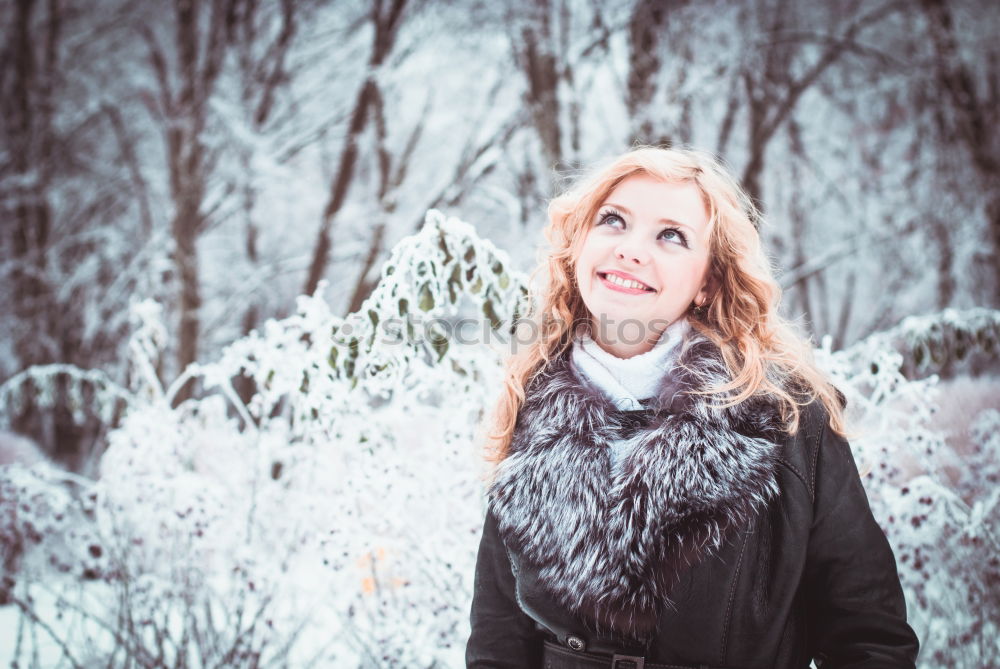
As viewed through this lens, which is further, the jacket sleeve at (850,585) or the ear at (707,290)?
the ear at (707,290)

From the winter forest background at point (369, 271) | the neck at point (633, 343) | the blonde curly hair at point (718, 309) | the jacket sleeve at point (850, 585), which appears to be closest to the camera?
the jacket sleeve at point (850, 585)

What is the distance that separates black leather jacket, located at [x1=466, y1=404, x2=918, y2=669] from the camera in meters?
1.15

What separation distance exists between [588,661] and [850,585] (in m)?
0.52

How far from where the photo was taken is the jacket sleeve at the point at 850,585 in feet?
3.71

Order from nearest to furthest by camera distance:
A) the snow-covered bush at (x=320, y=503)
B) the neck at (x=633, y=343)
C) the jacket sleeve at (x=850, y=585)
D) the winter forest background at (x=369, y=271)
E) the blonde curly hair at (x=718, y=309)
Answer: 1. the jacket sleeve at (x=850, y=585)
2. the blonde curly hair at (x=718, y=309)
3. the neck at (x=633, y=343)
4. the snow-covered bush at (x=320, y=503)
5. the winter forest background at (x=369, y=271)

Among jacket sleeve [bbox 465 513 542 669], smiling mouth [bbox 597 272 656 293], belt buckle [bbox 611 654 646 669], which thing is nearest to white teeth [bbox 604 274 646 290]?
smiling mouth [bbox 597 272 656 293]

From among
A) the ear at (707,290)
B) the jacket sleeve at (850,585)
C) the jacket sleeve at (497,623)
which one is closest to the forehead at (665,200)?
the ear at (707,290)

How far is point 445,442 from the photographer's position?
247cm

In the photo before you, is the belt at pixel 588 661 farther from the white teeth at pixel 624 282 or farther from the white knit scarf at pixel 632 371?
the white teeth at pixel 624 282

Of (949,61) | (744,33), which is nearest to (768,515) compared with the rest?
(744,33)

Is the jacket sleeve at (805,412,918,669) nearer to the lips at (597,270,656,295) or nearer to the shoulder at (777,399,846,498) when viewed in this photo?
the shoulder at (777,399,846,498)


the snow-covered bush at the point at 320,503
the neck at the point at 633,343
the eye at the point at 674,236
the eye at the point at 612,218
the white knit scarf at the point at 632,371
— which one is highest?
the eye at the point at 612,218

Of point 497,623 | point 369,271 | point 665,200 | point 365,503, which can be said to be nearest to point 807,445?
point 665,200

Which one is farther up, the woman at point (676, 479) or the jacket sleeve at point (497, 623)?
the woman at point (676, 479)
